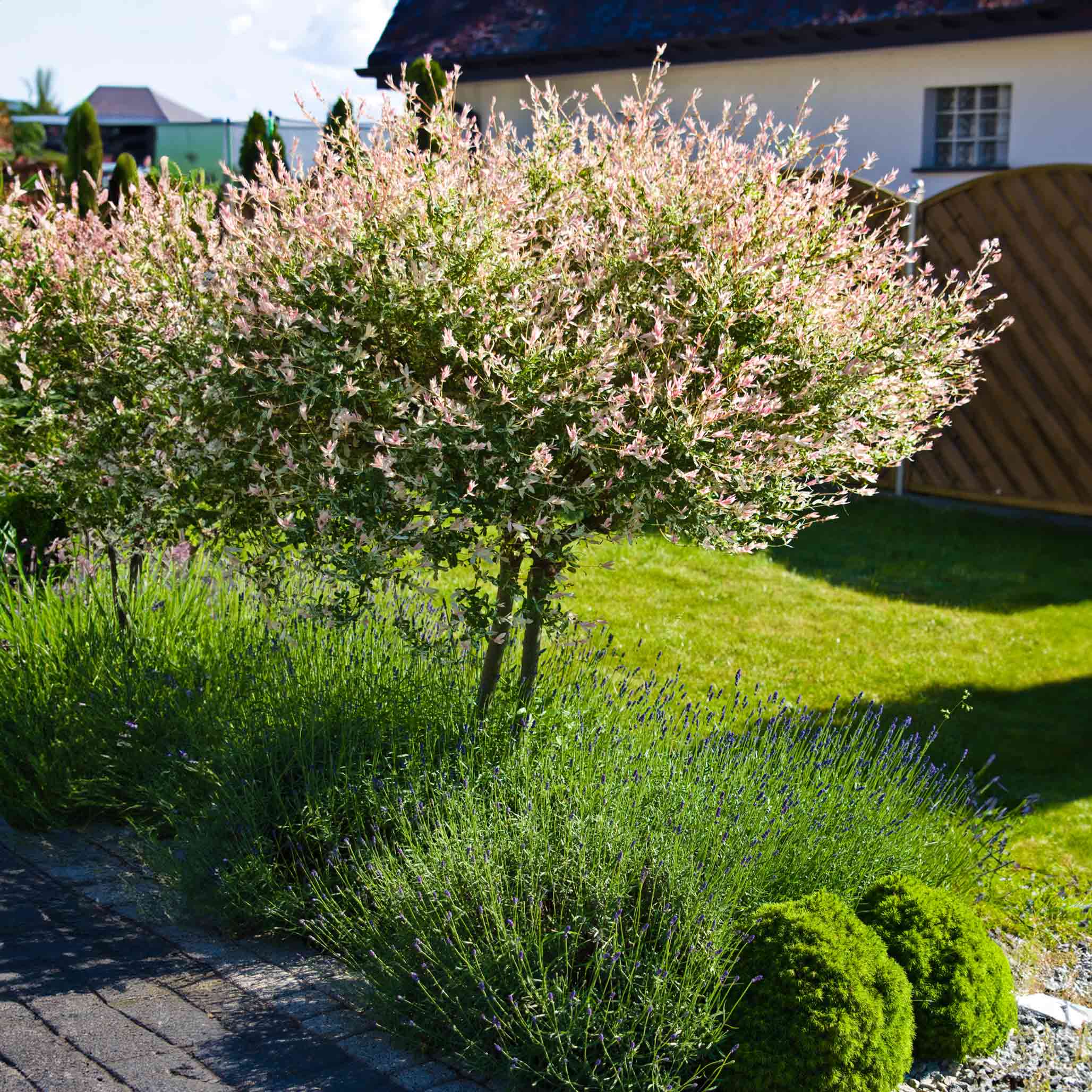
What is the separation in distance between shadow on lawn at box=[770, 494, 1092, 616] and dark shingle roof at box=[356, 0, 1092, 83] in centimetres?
691

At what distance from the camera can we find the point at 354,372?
4.62 m

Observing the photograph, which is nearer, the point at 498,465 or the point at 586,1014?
the point at 586,1014

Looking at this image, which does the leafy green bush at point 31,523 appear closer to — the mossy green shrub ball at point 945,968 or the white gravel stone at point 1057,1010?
the mossy green shrub ball at point 945,968

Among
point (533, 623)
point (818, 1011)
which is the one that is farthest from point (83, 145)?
point (818, 1011)

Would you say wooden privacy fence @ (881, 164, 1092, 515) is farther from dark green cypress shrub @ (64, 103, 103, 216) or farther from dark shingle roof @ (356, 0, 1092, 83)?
dark green cypress shrub @ (64, 103, 103, 216)

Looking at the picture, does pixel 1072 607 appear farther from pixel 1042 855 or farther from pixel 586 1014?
pixel 586 1014

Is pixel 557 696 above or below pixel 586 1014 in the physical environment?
above

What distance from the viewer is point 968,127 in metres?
16.7

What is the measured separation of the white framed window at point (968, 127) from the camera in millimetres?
16469

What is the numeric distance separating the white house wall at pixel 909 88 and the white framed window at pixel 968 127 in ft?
0.46

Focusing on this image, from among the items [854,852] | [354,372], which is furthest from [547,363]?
[854,852]

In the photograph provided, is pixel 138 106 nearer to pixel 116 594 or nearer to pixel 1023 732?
pixel 116 594

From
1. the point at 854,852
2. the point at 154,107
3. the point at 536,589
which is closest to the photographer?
the point at 854,852

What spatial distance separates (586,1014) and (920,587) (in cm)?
689
